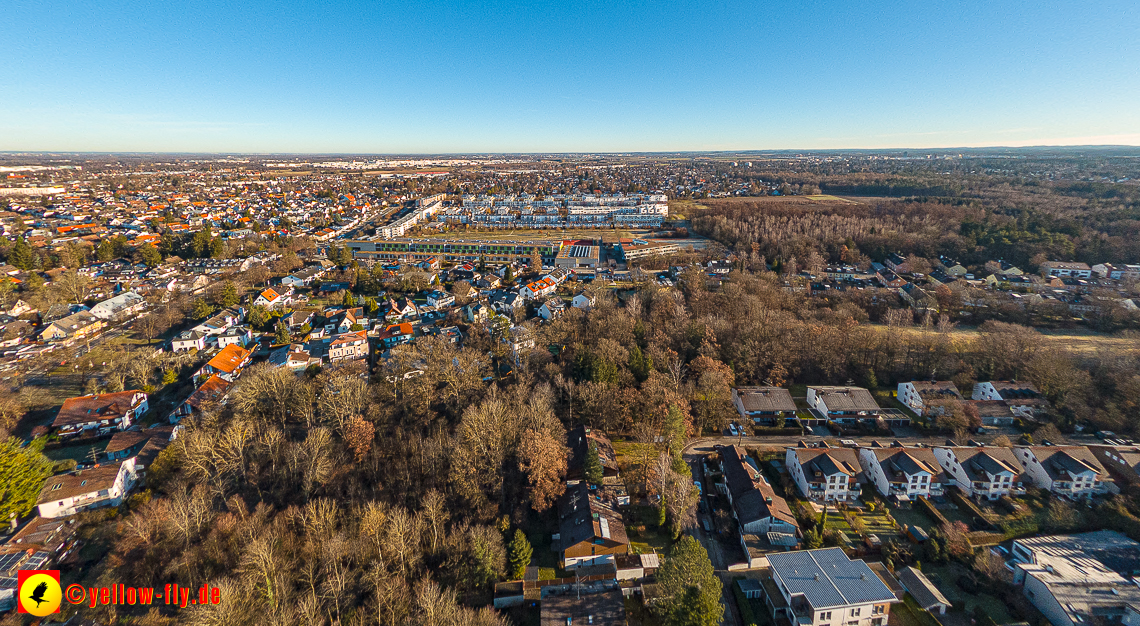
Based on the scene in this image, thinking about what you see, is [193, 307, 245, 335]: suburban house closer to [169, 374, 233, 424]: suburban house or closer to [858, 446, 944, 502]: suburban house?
[169, 374, 233, 424]: suburban house

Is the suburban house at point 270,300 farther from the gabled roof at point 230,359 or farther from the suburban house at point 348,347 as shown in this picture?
the suburban house at point 348,347

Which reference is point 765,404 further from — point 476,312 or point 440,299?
point 440,299

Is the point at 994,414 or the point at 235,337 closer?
the point at 994,414

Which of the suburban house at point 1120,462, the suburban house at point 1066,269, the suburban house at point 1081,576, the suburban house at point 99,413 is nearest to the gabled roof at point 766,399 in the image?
the suburban house at point 1081,576

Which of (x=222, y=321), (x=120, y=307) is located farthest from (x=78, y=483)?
(x=120, y=307)

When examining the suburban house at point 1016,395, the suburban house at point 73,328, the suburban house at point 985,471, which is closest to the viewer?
the suburban house at point 985,471

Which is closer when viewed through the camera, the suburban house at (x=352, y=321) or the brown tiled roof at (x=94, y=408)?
the brown tiled roof at (x=94, y=408)

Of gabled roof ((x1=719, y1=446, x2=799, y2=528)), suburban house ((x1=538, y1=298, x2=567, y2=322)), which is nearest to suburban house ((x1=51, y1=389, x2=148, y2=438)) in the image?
suburban house ((x1=538, y1=298, x2=567, y2=322))
